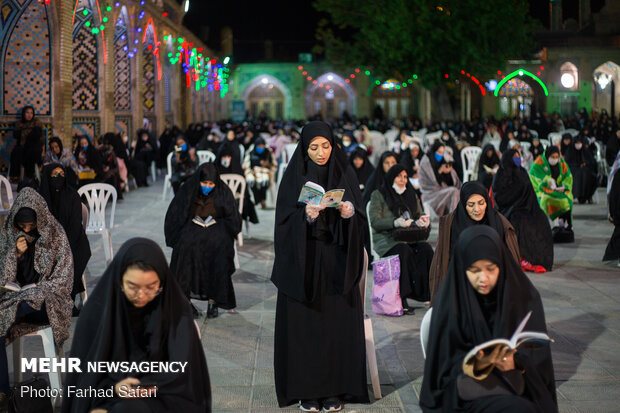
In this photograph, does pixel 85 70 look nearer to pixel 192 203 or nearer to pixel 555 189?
pixel 555 189

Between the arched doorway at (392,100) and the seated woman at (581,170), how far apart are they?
34.5 meters

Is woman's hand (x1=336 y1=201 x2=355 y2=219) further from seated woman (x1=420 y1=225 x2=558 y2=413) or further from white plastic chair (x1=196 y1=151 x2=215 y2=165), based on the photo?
white plastic chair (x1=196 y1=151 x2=215 y2=165)

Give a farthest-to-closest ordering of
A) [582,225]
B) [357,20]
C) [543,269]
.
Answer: [357,20] → [582,225] → [543,269]

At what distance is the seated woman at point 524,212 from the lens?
832 centimetres

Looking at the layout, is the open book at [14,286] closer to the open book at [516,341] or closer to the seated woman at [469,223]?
the seated woman at [469,223]

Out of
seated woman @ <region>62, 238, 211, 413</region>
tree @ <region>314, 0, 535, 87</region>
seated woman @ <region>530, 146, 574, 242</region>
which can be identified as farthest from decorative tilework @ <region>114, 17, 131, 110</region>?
seated woman @ <region>62, 238, 211, 413</region>

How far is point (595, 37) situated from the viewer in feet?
136

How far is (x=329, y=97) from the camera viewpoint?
161 ft

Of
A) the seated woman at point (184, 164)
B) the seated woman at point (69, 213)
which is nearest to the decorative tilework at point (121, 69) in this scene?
the seated woman at point (184, 164)

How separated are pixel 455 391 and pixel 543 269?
5.39m

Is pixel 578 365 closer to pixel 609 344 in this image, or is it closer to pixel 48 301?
pixel 609 344

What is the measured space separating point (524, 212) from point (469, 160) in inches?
227

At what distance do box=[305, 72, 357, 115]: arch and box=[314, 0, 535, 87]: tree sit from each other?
Answer: 20.3 metres

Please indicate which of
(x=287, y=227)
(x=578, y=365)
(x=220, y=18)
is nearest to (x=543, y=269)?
(x=578, y=365)
